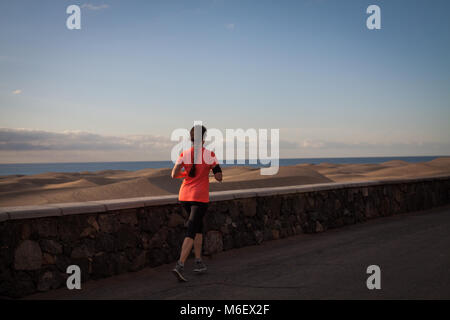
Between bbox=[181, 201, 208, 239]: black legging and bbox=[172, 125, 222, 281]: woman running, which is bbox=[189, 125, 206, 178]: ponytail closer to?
bbox=[172, 125, 222, 281]: woman running

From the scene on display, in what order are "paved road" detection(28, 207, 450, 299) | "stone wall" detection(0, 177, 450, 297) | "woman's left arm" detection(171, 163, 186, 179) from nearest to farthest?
"paved road" detection(28, 207, 450, 299), "stone wall" detection(0, 177, 450, 297), "woman's left arm" detection(171, 163, 186, 179)

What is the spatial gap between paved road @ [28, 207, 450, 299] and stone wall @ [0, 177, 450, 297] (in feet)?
0.64

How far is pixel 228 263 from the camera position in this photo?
6445mm

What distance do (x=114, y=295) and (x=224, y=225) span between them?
109 inches

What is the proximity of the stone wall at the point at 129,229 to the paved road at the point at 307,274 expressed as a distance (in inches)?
7.7

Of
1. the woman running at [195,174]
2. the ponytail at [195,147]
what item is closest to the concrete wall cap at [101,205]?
the woman running at [195,174]

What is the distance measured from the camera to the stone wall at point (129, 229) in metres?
4.89

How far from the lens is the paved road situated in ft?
15.4

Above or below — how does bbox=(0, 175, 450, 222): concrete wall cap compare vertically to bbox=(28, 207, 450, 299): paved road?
above

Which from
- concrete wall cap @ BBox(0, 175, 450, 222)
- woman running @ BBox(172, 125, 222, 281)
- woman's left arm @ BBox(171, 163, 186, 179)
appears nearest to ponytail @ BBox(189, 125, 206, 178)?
woman running @ BBox(172, 125, 222, 281)

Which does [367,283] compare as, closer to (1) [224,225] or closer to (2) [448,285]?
(2) [448,285]

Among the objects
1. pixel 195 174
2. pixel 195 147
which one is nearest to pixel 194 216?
pixel 195 174

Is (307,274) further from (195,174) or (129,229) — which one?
(129,229)
